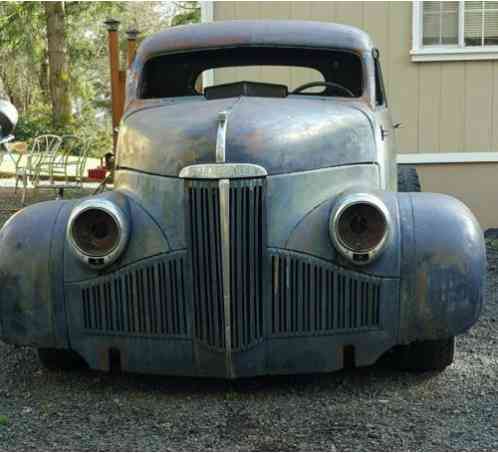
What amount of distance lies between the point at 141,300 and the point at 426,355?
1.38 m

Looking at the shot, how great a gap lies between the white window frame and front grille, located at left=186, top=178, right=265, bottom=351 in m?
6.18

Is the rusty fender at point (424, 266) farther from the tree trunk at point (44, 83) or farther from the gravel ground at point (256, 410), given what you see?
the tree trunk at point (44, 83)

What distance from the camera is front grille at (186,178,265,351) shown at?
4.17 meters

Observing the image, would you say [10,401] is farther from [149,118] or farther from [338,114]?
[338,114]

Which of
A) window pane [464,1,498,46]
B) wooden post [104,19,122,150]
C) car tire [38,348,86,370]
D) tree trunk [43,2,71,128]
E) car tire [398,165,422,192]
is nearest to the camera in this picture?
car tire [38,348,86,370]

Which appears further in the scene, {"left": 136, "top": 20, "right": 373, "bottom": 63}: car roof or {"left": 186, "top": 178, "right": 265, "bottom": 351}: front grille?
{"left": 136, "top": 20, "right": 373, "bottom": 63}: car roof

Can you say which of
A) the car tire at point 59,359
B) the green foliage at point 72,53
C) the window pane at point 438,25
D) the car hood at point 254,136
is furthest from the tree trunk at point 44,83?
the car tire at point 59,359

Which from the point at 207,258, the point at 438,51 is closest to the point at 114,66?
the point at 438,51

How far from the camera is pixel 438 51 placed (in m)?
9.95

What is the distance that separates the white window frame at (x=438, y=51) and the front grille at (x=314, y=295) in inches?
243

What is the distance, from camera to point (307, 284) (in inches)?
166

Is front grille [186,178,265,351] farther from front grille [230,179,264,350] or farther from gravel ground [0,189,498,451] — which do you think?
gravel ground [0,189,498,451]

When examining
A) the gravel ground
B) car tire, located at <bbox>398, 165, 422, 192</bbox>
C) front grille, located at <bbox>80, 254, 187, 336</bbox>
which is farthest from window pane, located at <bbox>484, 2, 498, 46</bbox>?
front grille, located at <bbox>80, 254, 187, 336</bbox>

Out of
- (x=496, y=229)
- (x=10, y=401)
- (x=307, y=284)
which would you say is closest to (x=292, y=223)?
(x=307, y=284)
